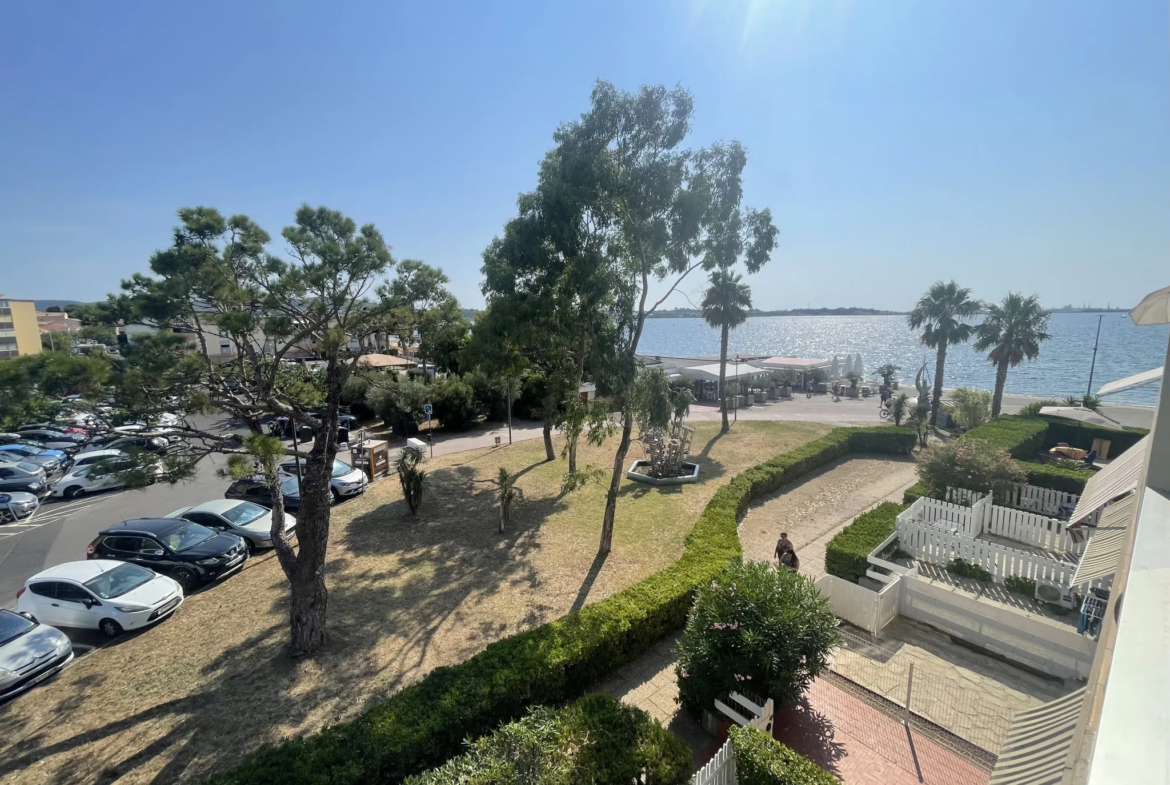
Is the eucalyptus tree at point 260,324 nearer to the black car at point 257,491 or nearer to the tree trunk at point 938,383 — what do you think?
the black car at point 257,491

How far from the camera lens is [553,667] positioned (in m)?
7.03

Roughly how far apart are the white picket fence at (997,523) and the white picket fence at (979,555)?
486 millimetres

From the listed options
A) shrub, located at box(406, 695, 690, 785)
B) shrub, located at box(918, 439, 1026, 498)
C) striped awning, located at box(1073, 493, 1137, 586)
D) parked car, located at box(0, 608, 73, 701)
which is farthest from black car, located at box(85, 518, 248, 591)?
shrub, located at box(918, 439, 1026, 498)

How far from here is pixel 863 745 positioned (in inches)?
255

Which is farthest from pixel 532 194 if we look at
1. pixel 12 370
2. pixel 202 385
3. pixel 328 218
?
pixel 12 370

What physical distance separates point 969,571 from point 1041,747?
29.3 feet

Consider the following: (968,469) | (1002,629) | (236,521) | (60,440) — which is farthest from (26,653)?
(60,440)

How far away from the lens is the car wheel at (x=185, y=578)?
1145cm

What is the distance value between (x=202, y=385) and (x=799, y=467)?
16.9 m

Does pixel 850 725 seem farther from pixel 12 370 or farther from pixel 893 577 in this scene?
pixel 12 370

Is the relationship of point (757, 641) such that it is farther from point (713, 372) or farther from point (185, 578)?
point (713, 372)

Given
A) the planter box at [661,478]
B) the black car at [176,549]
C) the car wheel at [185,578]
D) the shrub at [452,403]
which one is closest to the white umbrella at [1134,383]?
the planter box at [661,478]

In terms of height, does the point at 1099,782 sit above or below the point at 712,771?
above

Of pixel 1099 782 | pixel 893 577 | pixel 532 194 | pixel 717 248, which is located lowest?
pixel 893 577
